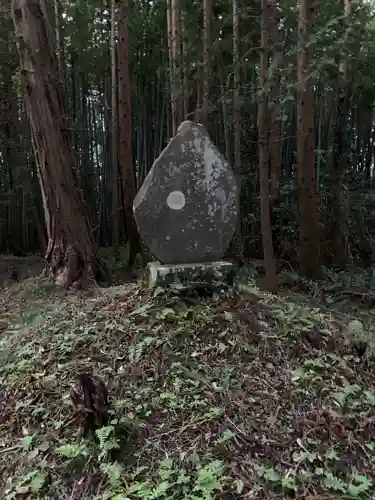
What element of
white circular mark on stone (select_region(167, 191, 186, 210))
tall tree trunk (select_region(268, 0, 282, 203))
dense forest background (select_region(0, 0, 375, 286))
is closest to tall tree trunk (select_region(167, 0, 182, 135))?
dense forest background (select_region(0, 0, 375, 286))

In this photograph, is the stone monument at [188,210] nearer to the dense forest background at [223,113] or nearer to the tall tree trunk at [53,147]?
the dense forest background at [223,113]

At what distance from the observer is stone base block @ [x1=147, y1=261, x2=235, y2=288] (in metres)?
3.25

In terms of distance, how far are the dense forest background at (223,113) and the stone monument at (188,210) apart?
1.34m

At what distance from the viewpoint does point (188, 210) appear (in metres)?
3.36

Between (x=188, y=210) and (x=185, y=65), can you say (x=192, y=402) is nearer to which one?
(x=188, y=210)

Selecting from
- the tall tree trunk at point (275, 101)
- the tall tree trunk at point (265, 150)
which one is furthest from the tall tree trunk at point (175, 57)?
the tall tree trunk at point (265, 150)

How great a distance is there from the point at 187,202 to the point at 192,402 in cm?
142

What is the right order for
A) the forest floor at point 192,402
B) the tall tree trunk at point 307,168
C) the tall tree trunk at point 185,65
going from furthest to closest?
the tall tree trunk at point 185,65
the tall tree trunk at point 307,168
the forest floor at point 192,402

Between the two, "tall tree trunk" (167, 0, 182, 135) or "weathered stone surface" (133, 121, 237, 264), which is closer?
"weathered stone surface" (133, 121, 237, 264)

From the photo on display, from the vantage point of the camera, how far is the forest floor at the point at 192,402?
2139 millimetres

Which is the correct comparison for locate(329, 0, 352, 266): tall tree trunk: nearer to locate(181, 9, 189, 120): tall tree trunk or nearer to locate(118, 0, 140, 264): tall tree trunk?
locate(181, 9, 189, 120): tall tree trunk

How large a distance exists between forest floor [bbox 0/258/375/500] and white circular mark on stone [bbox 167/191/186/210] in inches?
25.7

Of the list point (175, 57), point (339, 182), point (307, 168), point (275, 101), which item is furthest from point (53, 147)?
point (339, 182)

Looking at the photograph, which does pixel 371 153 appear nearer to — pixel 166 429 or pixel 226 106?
pixel 226 106
